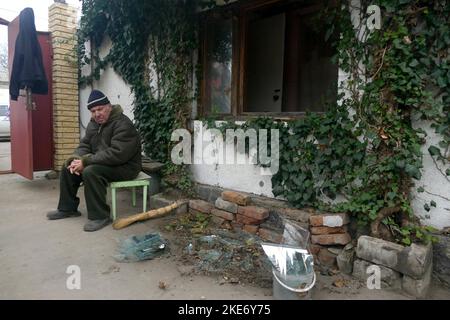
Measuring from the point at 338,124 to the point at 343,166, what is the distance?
33 cm

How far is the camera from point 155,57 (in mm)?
4391

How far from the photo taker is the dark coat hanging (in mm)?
4562

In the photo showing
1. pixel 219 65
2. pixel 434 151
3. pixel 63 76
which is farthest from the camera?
pixel 63 76

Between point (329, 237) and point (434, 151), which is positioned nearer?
point (434, 151)

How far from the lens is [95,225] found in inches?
133

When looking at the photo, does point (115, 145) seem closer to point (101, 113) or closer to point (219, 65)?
point (101, 113)

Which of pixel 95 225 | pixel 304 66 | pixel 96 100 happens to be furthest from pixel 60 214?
pixel 304 66

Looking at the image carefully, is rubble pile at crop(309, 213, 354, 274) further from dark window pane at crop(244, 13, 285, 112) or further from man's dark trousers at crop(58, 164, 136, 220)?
dark window pane at crop(244, 13, 285, 112)

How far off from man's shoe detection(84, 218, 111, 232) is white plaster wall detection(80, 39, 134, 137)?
6.44 feet

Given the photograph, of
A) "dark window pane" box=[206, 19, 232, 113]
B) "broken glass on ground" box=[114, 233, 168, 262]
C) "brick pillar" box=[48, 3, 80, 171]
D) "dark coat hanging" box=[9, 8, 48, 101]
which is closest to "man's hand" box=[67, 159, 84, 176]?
"broken glass on ground" box=[114, 233, 168, 262]

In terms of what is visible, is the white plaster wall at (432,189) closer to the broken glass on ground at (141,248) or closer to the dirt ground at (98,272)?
the dirt ground at (98,272)

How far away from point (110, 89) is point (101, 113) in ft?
6.60

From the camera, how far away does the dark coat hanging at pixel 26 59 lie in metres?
4.56
